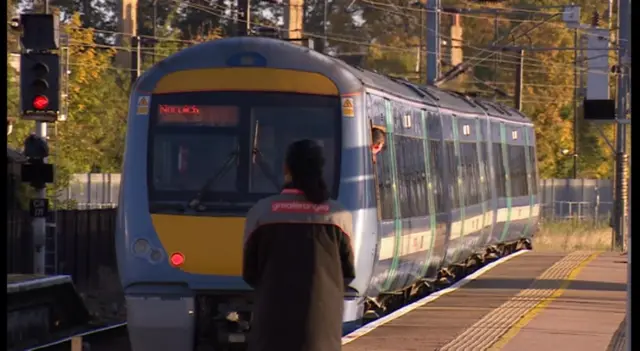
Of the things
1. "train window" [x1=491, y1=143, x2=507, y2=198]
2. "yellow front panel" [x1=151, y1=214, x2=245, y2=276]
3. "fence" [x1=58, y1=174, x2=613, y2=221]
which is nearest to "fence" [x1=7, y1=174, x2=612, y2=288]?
"train window" [x1=491, y1=143, x2=507, y2=198]

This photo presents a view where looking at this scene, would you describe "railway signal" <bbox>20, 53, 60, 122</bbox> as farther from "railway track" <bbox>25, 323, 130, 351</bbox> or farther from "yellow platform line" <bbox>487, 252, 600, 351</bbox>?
"yellow platform line" <bbox>487, 252, 600, 351</bbox>

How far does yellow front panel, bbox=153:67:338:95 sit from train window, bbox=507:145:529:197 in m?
14.4

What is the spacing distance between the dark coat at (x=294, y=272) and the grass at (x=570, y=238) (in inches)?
1167

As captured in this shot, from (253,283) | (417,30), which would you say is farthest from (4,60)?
(417,30)

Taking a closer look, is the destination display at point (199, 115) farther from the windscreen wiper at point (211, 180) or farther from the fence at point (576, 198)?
the fence at point (576, 198)

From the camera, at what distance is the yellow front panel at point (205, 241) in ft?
40.9

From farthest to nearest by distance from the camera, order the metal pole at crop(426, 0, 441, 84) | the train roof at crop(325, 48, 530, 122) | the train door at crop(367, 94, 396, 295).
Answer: the metal pole at crop(426, 0, 441, 84) < the train roof at crop(325, 48, 530, 122) < the train door at crop(367, 94, 396, 295)

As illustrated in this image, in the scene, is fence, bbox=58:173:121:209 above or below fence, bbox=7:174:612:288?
above

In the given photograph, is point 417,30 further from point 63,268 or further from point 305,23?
point 63,268

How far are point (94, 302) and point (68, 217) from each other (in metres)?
2.62

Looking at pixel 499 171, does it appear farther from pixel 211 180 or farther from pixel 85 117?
pixel 85 117

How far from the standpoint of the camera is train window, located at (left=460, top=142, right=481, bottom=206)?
2077 centimetres

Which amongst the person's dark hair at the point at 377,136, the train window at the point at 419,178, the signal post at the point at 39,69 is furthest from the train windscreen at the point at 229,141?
the signal post at the point at 39,69

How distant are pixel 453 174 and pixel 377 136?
6001mm
